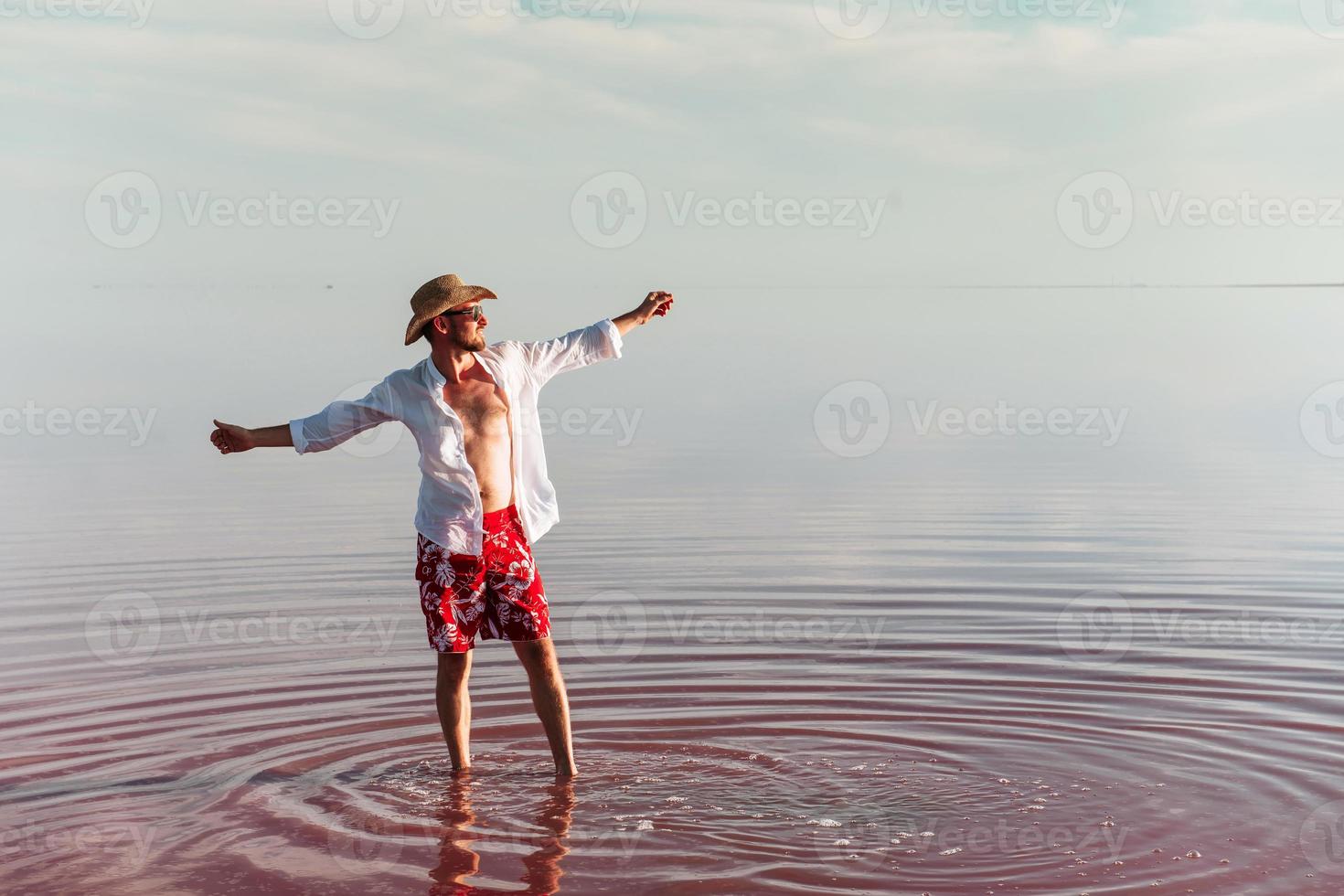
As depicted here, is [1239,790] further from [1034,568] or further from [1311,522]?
[1311,522]

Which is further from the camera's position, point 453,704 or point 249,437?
point 453,704

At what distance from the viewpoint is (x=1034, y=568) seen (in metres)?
11.4

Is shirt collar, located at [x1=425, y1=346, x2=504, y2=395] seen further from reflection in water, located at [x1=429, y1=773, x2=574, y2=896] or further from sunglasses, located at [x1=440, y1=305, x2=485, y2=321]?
reflection in water, located at [x1=429, y1=773, x2=574, y2=896]

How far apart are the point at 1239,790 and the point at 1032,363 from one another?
25.8m

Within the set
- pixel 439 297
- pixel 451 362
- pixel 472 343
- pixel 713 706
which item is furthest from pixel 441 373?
pixel 713 706

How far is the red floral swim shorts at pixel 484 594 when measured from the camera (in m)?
6.92

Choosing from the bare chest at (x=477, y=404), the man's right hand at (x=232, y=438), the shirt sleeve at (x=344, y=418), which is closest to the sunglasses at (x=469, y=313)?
the bare chest at (x=477, y=404)

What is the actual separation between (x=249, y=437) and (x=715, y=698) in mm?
2854

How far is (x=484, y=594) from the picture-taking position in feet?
22.9

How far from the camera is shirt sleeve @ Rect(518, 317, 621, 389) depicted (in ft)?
23.5

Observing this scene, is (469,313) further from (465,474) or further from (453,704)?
(453,704)

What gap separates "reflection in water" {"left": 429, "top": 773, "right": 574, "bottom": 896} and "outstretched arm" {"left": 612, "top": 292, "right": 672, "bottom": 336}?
2049mm

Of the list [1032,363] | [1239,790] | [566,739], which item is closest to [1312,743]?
[1239,790]

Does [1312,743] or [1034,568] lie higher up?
[1034,568]
